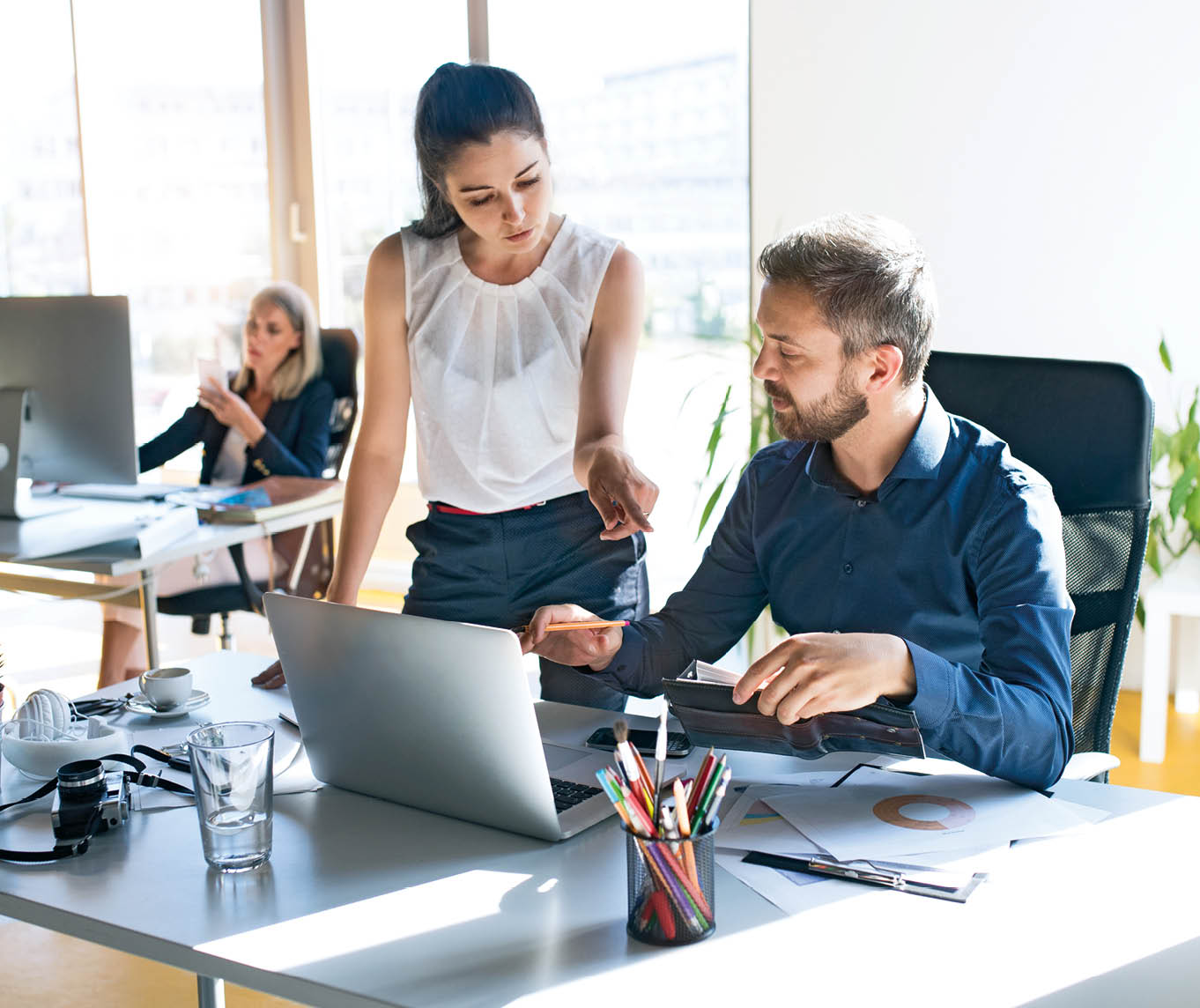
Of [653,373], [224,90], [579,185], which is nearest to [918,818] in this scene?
[653,373]

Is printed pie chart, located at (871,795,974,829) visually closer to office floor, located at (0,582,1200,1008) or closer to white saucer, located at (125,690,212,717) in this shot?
white saucer, located at (125,690,212,717)

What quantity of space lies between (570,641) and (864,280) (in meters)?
0.58

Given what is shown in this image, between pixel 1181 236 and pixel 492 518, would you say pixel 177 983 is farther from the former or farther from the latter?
pixel 1181 236

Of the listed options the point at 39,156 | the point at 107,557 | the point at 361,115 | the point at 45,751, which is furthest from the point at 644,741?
the point at 39,156

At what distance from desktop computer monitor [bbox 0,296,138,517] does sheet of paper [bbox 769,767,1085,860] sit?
1957 millimetres

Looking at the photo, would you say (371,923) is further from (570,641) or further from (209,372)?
(209,372)

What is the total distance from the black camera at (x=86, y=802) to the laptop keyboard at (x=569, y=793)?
0.44m

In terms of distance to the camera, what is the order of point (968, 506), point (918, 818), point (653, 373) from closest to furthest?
point (918, 818) < point (968, 506) < point (653, 373)

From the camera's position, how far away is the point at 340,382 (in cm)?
368

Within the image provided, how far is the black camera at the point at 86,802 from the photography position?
1.25 meters

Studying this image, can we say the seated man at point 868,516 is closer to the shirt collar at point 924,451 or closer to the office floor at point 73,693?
the shirt collar at point 924,451

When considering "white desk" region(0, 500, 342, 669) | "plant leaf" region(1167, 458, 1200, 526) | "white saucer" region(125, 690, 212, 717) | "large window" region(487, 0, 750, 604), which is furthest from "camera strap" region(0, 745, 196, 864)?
"large window" region(487, 0, 750, 604)

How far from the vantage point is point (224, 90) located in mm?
5359

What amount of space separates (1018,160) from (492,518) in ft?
7.88
